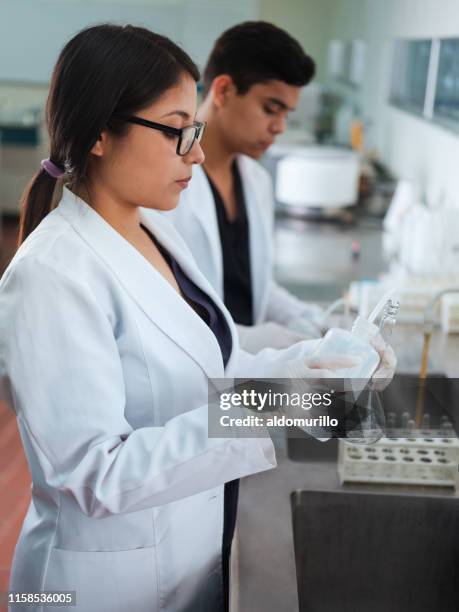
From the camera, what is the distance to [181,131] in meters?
1.11

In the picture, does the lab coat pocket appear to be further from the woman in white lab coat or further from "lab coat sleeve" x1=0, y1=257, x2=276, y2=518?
"lab coat sleeve" x1=0, y1=257, x2=276, y2=518

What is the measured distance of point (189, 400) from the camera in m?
1.16

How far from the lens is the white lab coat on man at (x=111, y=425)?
978 mm

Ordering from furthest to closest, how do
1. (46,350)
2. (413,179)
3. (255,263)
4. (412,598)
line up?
(413,179), (255,263), (412,598), (46,350)

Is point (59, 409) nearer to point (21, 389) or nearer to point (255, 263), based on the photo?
point (21, 389)

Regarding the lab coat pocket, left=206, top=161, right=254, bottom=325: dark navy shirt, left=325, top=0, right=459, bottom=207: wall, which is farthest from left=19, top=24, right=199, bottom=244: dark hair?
left=325, top=0, right=459, bottom=207: wall

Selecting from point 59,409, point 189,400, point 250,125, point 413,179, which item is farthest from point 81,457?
point 413,179

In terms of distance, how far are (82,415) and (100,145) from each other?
1.30 ft

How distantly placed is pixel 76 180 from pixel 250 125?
0.92 metres

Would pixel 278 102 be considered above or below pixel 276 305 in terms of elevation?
above

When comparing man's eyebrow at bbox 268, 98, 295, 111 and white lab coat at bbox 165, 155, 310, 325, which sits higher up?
man's eyebrow at bbox 268, 98, 295, 111

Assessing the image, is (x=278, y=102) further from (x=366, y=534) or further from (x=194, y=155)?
(x=366, y=534)

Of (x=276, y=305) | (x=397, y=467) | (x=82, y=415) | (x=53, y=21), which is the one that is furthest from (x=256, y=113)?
(x=53, y=21)

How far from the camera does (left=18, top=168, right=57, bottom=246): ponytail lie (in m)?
1.20
